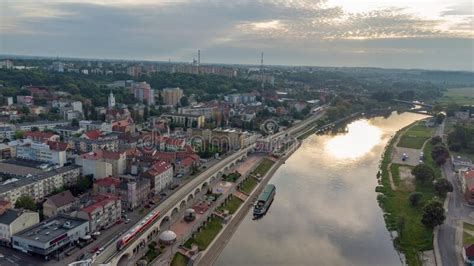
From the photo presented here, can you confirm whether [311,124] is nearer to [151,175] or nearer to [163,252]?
[151,175]

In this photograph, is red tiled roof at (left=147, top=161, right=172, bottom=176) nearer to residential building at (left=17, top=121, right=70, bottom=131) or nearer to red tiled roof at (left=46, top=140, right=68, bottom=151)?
red tiled roof at (left=46, top=140, right=68, bottom=151)

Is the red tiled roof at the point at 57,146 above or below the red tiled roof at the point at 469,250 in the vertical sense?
above

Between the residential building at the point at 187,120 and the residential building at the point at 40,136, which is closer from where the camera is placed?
the residential building at the point at 40,136

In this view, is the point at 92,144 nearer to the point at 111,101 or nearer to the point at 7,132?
the point at 7,132

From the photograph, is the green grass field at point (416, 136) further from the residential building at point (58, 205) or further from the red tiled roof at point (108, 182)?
the residential building at point (58, 205)

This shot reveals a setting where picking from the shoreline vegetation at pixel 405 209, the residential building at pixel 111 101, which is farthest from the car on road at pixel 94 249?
the residential building at pixel 111 101

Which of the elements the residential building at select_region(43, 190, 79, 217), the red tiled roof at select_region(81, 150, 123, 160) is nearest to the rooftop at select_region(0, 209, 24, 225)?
the residential building at select_region(43, 190, 79, 217)
